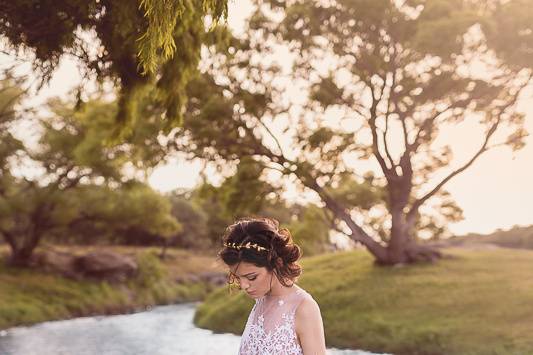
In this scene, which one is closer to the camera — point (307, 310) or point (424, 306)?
point (307, 310)

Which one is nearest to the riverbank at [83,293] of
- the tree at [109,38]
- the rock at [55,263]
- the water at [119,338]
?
the rock at [55,263]

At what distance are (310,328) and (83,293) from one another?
1251 inches

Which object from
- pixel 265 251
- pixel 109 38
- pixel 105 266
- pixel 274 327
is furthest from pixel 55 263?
pixel 265 251

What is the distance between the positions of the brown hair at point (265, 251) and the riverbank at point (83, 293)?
23.7 metres

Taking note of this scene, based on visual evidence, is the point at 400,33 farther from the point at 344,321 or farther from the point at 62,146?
the point at 62,146

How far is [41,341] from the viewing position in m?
22.2

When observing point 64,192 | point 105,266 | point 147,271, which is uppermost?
point 64,192

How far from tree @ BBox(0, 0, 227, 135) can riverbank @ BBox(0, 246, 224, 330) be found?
1757cm

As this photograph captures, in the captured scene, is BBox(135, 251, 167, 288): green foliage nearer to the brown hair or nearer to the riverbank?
the riverbank

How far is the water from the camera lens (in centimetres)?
1994

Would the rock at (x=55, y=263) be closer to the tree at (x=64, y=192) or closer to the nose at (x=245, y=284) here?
the tree at (x=64, y=192)

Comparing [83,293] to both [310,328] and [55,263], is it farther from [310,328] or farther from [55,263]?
[310,328]

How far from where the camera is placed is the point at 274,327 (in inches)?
167

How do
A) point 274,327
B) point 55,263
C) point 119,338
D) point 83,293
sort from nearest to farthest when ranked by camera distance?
point 274,327
point 119,338
point 83,293
point 55,263
